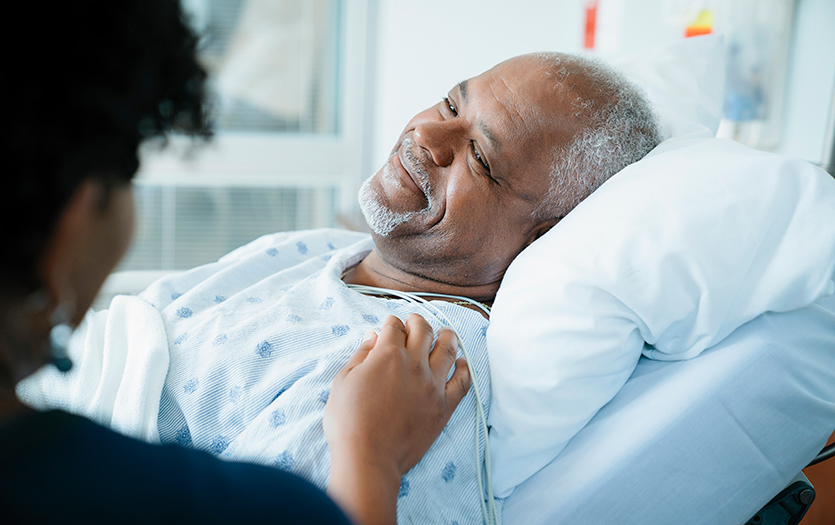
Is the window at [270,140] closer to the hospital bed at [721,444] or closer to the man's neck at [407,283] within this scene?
the man's neck at [407,283]

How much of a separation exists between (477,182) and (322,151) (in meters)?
1.80

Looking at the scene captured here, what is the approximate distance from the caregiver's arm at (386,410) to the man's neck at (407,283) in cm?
31

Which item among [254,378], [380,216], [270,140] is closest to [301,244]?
[380,216]

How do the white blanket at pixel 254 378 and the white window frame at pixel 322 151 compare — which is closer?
the white blanket at pixel 254 378

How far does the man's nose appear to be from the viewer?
111 cm

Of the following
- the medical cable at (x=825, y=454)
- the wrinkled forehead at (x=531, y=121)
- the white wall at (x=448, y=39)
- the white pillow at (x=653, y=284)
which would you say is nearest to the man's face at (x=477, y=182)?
the wrinkled forehead at (x=531, y=121)

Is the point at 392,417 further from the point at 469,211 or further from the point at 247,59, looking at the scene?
the point at 247,59

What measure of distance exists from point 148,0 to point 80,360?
732mm

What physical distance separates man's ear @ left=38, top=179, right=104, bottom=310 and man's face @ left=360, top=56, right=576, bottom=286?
734mm

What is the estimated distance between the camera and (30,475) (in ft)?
1.32

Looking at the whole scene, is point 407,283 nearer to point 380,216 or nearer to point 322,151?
point 380,216

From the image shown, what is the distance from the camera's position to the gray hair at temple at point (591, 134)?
1099 mm

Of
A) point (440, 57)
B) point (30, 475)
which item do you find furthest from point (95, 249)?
point (440, 57)

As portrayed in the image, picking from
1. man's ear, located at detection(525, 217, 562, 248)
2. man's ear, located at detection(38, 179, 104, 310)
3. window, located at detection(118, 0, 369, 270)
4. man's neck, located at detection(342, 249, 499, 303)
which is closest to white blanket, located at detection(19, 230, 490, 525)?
man's neck, located at detection(342, 249, 499, 303)
